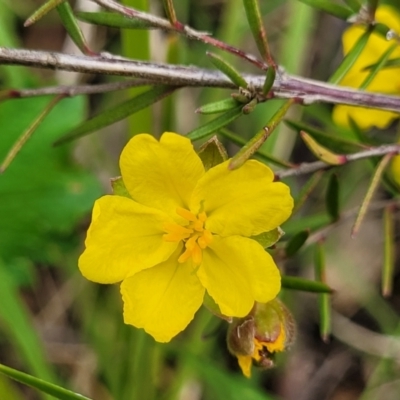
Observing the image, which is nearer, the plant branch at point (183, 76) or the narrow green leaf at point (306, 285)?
the plant branch at point (183, 76)

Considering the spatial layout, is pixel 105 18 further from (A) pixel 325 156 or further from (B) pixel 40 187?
(B) pixel 40 187

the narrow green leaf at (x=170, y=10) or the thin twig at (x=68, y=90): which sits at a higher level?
the narrow green leaf at (x=170, y=10)

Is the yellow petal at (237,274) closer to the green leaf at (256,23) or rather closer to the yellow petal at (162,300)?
the yellow petal at (162,300)

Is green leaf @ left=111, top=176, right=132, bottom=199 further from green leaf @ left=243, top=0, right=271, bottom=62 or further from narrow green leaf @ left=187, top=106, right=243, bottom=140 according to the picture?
green leaf @ left=243, top=0, right=271, bottom=62

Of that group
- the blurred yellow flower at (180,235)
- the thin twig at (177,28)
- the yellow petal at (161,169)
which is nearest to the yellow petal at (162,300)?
the blurred yellow flower at (180,235)

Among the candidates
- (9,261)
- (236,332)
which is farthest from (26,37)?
(236,332)

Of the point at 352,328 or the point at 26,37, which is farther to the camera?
the point at 26,37

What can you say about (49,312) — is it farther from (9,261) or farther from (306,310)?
(306,310)
